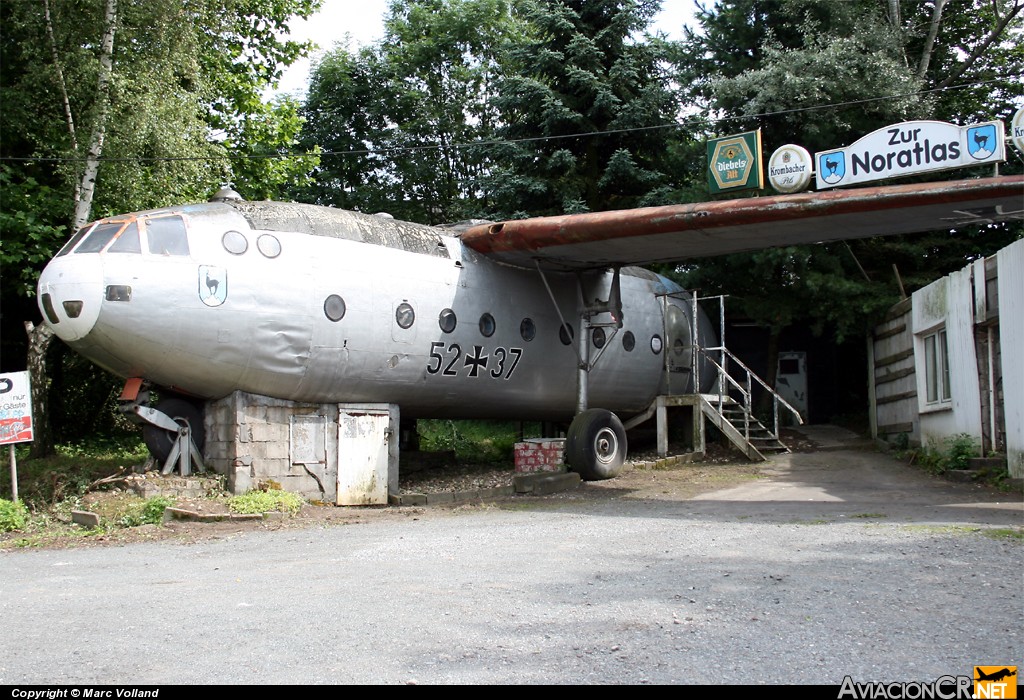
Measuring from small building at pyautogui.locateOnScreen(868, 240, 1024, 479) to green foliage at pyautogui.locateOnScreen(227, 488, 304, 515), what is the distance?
10542 millimetres

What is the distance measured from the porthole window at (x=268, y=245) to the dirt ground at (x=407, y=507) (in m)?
3.66

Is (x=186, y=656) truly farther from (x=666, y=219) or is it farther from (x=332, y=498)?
(x=666, y=219)

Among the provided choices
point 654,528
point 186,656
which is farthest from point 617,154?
point 186,656

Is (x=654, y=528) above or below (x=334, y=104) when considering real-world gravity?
below

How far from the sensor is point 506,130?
2708cm

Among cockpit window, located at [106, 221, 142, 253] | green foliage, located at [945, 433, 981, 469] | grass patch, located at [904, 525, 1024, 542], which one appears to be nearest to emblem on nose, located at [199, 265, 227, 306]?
cockpit window, located at [106, 221, 142, 253]

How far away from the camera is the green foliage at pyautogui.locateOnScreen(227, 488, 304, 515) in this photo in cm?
1285

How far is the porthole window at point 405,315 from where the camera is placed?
1502 cm

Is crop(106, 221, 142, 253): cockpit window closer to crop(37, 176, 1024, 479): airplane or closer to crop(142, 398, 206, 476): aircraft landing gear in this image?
crop(37, 176, 1024, 479): airplane

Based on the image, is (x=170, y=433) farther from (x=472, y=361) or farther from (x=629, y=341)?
(x=629, y=341)

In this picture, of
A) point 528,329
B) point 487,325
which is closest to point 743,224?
point 528,329

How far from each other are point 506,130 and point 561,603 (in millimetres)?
21861

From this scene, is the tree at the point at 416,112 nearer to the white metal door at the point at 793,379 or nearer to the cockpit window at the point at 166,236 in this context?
the white metal door at the point at 793,379

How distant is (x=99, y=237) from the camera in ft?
42.6
